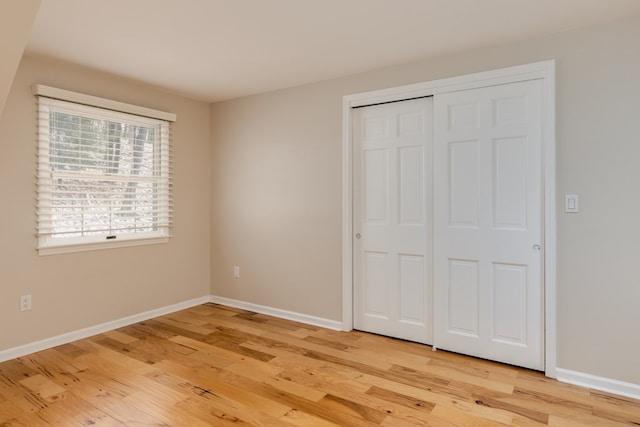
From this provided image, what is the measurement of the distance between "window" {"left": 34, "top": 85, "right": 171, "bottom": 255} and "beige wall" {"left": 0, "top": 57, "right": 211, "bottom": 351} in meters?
0.09

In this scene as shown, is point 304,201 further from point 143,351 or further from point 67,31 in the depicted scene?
point 67,31

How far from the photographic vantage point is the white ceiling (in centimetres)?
223

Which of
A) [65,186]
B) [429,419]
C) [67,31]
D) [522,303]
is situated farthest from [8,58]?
[522,303]

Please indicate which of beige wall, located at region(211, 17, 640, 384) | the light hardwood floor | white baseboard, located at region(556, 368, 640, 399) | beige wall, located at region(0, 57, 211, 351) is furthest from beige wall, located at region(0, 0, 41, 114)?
white baseboard, located at region(556, 368, 640, 399)

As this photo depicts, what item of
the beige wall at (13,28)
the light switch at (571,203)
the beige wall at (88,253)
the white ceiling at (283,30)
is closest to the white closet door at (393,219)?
the white ceiling at (283,30)

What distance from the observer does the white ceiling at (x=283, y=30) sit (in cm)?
223

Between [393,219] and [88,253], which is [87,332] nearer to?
[88,253]

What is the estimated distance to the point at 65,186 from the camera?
3.22 metres

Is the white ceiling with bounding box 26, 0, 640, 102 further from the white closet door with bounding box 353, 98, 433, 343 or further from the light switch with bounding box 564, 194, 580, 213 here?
the light switch with bounding box 564, 194, 580, 213

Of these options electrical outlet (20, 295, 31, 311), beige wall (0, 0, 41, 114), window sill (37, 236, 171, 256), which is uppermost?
beige wall (0, 0, 41, 114)

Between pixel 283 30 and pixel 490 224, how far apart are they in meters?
2.02

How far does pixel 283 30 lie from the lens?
255 cm

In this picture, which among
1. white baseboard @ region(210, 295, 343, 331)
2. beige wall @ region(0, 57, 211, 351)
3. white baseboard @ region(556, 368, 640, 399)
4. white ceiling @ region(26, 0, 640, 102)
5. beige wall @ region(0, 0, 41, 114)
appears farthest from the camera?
white baseboard @ region(210, 295, 343, 331)

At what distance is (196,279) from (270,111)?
2073 mm
